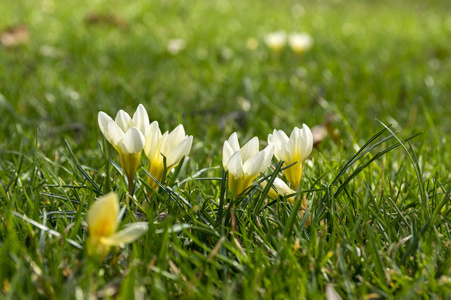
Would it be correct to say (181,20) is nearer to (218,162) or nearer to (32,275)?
(218,162)

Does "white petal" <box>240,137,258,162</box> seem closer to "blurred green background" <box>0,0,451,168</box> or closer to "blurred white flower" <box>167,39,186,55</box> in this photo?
"blurred green background" <box>0,0,451,168</box>

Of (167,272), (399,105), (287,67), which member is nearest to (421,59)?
(287,67)

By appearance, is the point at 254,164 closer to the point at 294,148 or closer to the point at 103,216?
the point at 294,148

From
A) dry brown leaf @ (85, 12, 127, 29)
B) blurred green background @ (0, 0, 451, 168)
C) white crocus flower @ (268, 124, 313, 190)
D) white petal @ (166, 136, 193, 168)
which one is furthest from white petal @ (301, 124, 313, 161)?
dry brown leaf @ (85, 12, 127, 29)

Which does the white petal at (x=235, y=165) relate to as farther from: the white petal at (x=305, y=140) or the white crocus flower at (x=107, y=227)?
the white crocus flower at (x=107, y=227)

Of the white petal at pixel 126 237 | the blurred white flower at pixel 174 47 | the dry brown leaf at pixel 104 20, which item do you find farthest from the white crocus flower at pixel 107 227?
the dry brown leaf at pixel 104 20

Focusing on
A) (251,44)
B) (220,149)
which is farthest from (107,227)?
(251,44)
